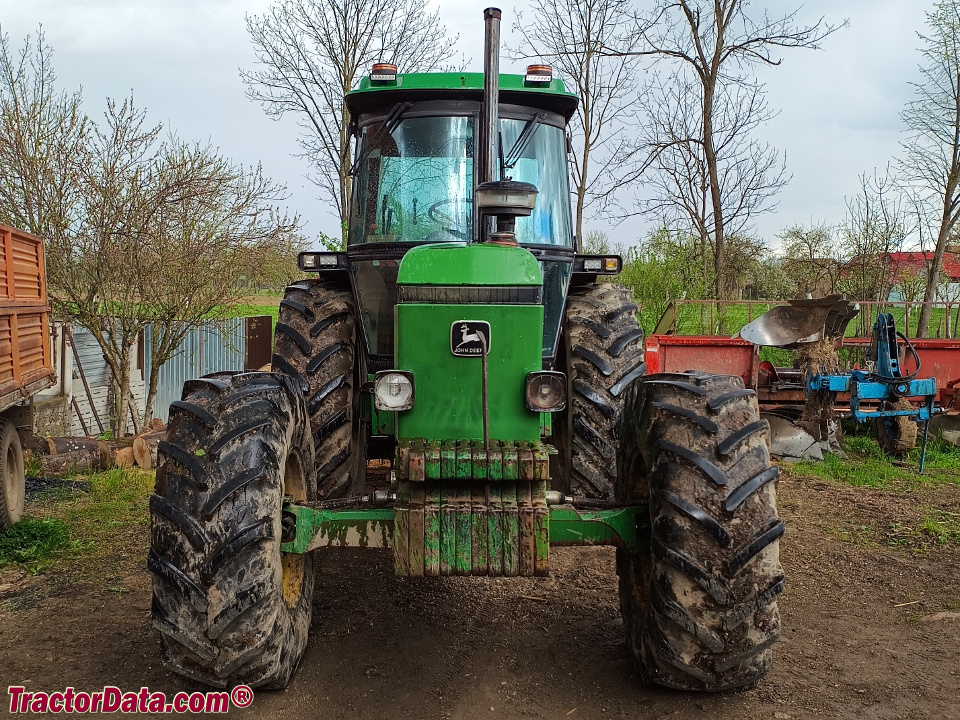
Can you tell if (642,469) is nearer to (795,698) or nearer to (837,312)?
(795,698)

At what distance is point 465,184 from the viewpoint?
15.7ft

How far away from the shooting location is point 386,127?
497cm

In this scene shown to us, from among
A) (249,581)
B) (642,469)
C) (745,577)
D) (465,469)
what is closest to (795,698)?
(745,577)

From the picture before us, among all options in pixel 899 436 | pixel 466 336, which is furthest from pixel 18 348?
pixel 899 436

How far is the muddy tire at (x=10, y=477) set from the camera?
658 centimetres

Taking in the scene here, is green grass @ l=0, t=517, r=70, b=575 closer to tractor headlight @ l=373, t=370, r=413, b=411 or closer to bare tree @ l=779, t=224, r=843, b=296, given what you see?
tractor headlight @ l=373, t=370, r=413, b=411

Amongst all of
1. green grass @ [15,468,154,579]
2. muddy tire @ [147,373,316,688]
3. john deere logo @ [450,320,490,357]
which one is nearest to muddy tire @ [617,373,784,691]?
john deere logo @ [450,320,490,357]

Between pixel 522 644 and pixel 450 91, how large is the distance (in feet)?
9.77

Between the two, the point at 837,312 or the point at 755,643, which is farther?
the point at 837,312

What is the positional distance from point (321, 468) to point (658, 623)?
2.06m

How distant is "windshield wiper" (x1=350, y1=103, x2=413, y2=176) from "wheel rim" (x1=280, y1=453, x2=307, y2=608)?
2.00 metres

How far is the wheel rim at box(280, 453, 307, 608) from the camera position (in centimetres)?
383

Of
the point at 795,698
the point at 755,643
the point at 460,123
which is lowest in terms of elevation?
the point at 795,698

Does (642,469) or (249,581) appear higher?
(642,469)
